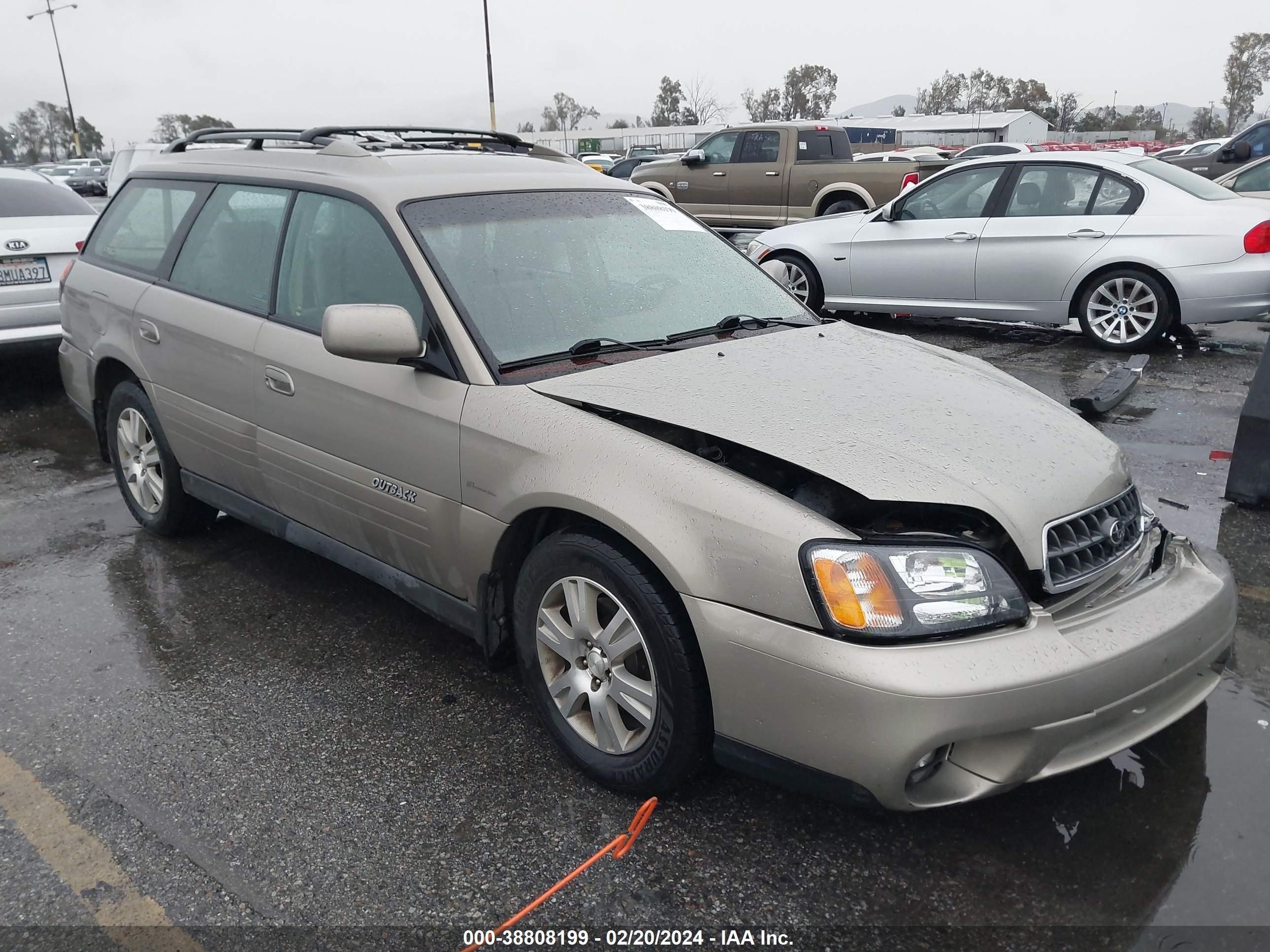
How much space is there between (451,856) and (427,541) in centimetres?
99


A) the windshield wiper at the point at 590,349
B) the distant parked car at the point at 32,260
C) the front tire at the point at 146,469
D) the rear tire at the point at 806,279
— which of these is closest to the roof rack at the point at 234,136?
the front tire at the point at 146,469

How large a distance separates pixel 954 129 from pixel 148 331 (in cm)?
7315

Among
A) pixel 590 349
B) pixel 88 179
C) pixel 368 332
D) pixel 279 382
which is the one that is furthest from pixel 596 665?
pixel 88 179

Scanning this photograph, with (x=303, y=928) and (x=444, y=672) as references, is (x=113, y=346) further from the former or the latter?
(x=303, y=928)

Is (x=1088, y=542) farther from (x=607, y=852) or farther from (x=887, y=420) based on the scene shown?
(x=607, y=852)

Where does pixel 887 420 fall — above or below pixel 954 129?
above

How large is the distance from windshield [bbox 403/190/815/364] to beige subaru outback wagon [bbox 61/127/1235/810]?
12 mm

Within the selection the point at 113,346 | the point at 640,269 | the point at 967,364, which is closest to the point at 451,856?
the point at 640,269

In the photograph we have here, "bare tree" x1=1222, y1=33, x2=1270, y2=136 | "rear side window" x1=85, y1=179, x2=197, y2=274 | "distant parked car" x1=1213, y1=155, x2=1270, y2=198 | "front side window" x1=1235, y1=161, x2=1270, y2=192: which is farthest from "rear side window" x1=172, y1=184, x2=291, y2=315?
"bare tree" x1=1222, y1=33, x2=1270, y2=136

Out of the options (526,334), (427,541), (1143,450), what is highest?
(526,334)

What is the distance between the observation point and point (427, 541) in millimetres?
3127

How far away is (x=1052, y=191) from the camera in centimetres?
839

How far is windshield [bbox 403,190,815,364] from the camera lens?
Result: 3.14 metres

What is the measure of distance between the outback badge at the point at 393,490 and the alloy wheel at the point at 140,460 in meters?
1.73
